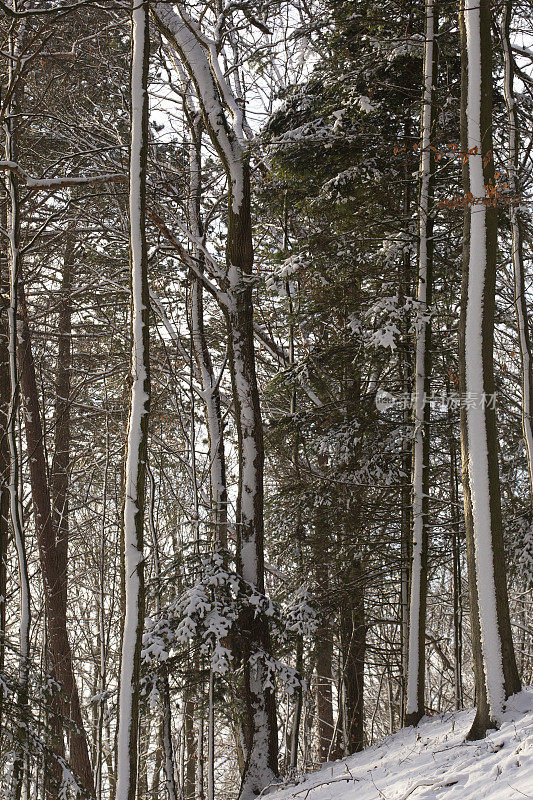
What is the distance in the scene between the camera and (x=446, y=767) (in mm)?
4555

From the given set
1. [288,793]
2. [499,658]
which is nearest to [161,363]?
[288,793]

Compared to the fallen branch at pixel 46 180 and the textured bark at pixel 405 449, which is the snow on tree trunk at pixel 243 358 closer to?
the textured bark at pixel 405 449

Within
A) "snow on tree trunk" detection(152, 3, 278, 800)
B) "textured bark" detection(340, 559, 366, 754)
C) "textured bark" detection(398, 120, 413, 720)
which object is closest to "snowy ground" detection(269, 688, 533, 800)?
"snow on tree trunk" detection(152, 3, 278, 800)

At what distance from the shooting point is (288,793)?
21.5 feet

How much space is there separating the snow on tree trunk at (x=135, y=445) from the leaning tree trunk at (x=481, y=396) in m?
2.55

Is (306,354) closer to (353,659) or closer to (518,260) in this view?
(518,260)

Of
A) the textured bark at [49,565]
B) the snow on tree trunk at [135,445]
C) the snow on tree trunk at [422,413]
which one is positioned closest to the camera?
the snow on tree trunk at [135,445]

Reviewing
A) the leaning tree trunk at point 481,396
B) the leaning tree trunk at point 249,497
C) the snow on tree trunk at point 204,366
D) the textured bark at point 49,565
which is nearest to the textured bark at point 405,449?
the leaning tree trunk at point 249,497

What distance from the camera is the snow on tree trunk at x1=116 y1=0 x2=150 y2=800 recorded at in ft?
16.4

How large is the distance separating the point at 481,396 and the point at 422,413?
1.97 metres

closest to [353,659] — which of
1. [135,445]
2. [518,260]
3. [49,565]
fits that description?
[49,565]

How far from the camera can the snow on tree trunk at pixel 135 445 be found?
16.4 ft

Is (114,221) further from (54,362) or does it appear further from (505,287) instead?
(505,287)

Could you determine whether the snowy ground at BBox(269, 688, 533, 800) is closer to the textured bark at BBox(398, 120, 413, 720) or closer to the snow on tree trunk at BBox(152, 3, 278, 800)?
the snow on tree trunk at BBox(152, 3, 278, 800)
